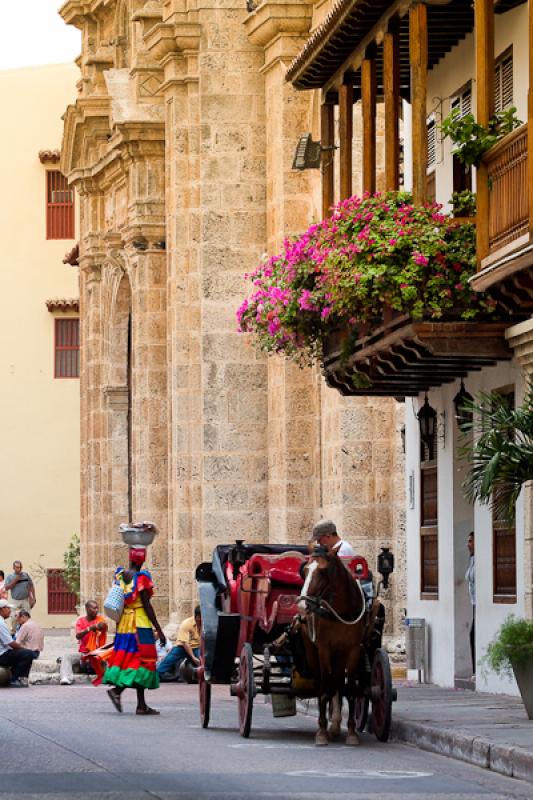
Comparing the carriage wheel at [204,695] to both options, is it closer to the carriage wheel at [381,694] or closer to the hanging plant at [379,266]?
the carriage wheel at [381,694]

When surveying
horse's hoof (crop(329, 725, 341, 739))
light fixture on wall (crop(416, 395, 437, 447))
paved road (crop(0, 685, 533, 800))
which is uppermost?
light fixture on wall (crop(416, 395, 437, 447))

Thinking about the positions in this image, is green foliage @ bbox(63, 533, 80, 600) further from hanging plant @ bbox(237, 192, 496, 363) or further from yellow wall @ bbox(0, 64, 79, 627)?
hanging plant @ bbox(237, 192, 496, 363)

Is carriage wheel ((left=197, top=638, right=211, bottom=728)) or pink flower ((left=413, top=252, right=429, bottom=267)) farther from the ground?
pink flower ((left=413, top=252, right=429, bottom=267))

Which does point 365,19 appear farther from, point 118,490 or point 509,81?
point 118,490

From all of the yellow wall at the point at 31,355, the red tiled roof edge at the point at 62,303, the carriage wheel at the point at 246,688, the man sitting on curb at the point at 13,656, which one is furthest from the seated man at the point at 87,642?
the red tiled roof edge at the point at 62,303

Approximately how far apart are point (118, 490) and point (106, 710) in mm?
20581

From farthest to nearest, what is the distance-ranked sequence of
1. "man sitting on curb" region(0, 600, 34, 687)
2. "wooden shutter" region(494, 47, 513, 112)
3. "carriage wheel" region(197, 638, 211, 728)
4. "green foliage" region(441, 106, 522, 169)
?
"man sitting on curb" region(0, 600, 34, 687) < "wooden shutter" region(494, 47, 513, 112) < "carriage wheel" region(197, 638, 211, 728) < "green foliage" region(441, 106, 522, 169)

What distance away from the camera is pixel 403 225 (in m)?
21.3

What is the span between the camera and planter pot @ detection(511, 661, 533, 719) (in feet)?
59.4

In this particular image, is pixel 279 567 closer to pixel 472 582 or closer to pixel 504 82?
pixel 472 582

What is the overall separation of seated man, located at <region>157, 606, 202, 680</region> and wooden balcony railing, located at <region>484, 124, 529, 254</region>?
Answer: 9.03 metres

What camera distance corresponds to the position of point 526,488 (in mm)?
20922

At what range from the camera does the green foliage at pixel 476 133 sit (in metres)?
19.7

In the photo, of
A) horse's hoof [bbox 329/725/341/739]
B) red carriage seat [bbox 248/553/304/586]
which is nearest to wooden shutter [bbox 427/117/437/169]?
red carriage seat [bbox 248/553/304/586]
